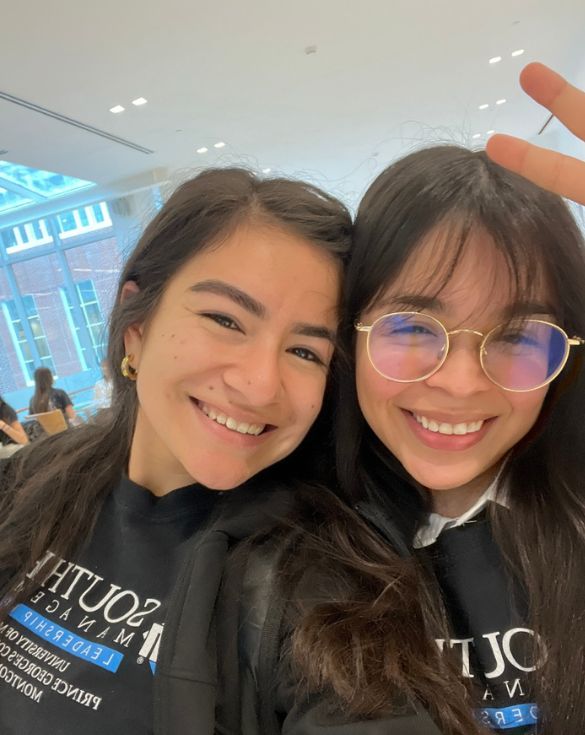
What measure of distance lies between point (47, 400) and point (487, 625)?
18.1 ft

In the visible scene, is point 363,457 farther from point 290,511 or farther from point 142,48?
point 142,48

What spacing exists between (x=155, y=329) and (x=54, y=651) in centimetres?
61

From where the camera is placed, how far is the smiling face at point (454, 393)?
101 centimetres

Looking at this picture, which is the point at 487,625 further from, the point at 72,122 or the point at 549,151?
the point at 72,122

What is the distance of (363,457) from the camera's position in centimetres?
130

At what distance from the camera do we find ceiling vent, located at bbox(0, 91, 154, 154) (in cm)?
500

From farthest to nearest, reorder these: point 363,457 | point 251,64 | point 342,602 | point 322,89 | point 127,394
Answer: point 322,89 → point 251,64 → point 127,394 → point 363,457 → point 342,602

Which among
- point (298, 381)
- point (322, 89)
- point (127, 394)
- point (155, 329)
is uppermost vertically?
point (322, 89)

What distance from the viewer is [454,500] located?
3.91 feet

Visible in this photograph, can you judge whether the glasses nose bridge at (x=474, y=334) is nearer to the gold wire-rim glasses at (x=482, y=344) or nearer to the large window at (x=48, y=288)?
the gold wire-rim glasses at (x=482, y=344)

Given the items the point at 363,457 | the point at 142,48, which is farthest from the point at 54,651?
the point at 142,48

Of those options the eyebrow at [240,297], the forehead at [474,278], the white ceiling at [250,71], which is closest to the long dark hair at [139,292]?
the eyebrow at [240,297]

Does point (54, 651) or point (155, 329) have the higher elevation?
point (155, 329)

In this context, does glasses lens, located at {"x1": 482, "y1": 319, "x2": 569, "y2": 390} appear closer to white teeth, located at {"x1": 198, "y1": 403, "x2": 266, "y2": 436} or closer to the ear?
white teeth, located at {"x1": 198, "y1": 403, "x2": 266, "y2": 436}
